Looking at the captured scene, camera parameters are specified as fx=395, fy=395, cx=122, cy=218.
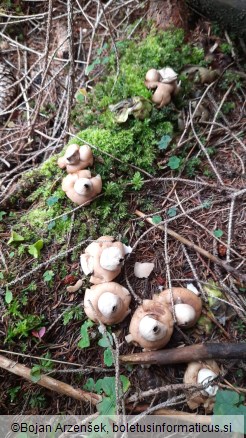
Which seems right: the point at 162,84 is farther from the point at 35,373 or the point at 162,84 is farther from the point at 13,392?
the point at 13,392

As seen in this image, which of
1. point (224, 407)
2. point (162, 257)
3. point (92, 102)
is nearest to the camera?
point (224, 407)

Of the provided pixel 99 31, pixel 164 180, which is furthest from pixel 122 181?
pixel 99 31

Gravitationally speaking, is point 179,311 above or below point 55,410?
above

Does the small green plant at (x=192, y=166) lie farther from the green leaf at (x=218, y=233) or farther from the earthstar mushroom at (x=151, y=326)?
the earthstar mushroom at (x=151, y=326)

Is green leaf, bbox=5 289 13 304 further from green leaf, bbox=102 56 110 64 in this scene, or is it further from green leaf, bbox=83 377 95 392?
green leaf, bbox=102 56 110 64

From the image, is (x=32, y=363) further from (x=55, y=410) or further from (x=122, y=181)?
(x=122, y=181)

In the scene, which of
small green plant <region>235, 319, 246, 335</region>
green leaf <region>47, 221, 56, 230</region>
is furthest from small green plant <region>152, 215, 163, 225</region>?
small green plant <region>235, 319, 246, 335</region>

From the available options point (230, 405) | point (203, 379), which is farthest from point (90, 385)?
point (230, 405)

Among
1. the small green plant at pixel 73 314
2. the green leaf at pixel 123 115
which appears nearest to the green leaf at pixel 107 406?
the small green plant at pixel 73 314
